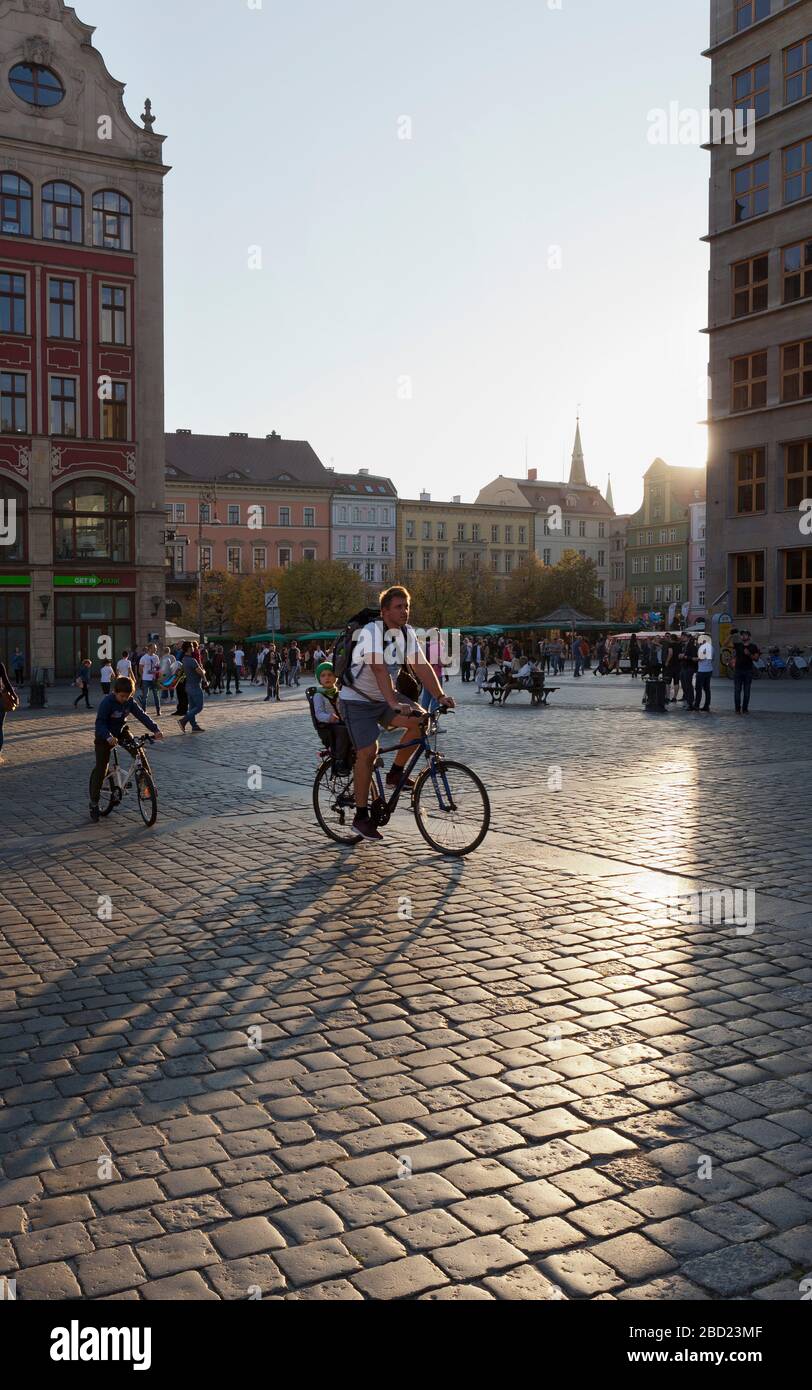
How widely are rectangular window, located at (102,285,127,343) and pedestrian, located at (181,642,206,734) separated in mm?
30189

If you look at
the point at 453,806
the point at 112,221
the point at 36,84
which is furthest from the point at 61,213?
the point at 453,806

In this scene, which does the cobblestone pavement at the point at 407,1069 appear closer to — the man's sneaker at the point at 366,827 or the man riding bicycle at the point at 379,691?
the man's sneaker at the point at 366,827

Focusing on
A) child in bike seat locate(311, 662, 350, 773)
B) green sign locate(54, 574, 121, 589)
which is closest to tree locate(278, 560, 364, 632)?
green sign locate(54, 574, 121, 589)

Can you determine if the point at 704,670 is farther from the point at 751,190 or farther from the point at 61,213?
the point at 61,213

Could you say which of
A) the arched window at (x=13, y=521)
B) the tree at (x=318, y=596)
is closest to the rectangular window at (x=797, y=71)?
the arched window at (x=13, y=521)

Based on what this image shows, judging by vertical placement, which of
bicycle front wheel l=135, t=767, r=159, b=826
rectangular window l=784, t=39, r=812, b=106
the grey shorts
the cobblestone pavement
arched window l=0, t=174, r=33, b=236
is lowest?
the cobblestone pavement

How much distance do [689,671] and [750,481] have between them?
1919cm

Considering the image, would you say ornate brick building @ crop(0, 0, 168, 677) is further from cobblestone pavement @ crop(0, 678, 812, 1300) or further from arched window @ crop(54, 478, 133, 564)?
cobblestone pavement @ crop(0, 678, 812, 1300)

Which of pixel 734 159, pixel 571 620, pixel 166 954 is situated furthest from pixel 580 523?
pixel 166 954

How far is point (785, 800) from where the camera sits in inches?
429

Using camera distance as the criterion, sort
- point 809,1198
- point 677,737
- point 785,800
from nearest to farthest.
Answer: point 809,1198
point 785,800
point 677,737

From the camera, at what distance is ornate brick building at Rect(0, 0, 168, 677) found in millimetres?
45281

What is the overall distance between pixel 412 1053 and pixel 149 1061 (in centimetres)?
100
